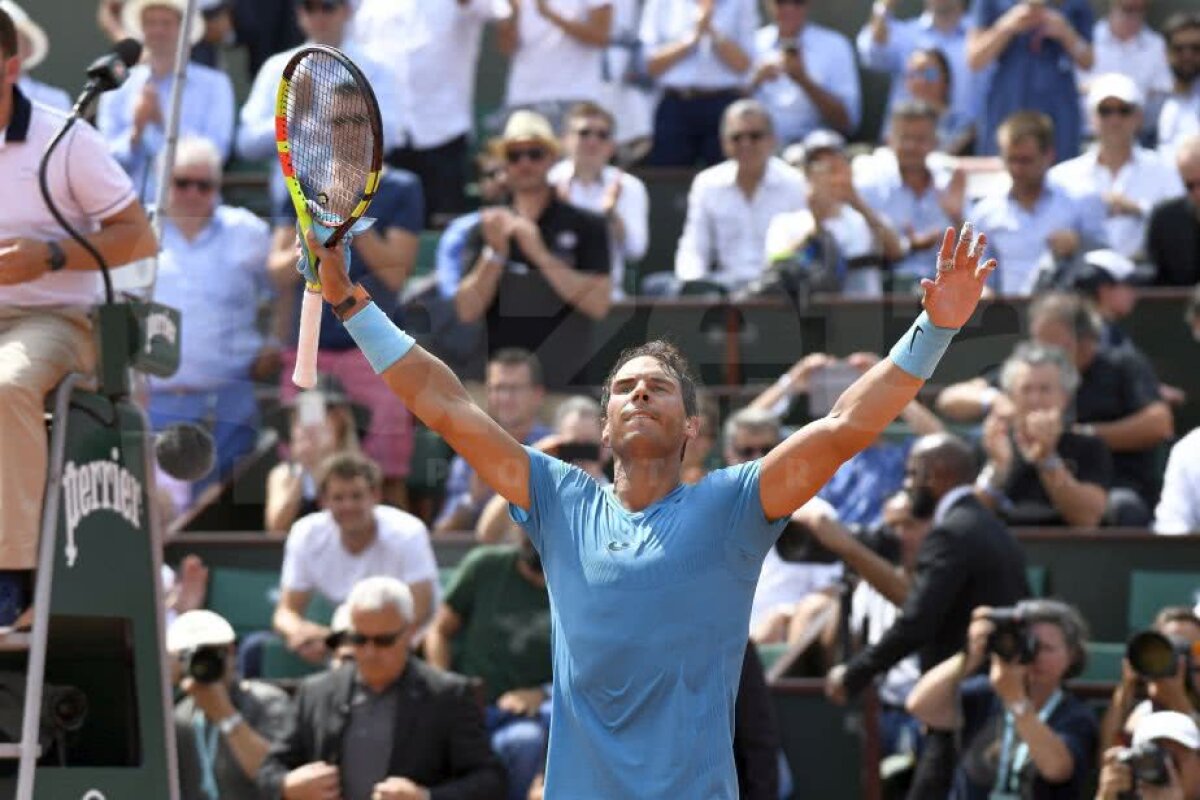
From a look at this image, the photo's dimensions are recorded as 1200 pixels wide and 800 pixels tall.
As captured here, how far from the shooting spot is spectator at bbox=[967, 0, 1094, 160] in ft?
43.5

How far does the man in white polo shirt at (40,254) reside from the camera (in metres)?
6.48

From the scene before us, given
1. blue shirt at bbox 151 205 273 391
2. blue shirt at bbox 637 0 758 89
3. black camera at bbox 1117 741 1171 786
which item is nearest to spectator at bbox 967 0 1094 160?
blue shirt at bbox 637 0 758 89

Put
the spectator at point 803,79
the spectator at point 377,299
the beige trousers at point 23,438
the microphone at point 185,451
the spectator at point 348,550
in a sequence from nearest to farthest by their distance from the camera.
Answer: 1. the beige trousers at point 23,438
2. the microphone at point 185,451
3. the spectator at point 348,550
4. the spectator at point 377,299
5. the spectator at point 803,79

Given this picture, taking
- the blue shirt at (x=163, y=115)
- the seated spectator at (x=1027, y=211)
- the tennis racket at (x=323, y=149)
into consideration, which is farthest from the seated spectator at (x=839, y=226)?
the tennis racket at (x=323, y=149)

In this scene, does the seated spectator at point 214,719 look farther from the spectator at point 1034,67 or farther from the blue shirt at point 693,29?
the spectator at point 1034,67

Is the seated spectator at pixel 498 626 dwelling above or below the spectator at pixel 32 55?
below

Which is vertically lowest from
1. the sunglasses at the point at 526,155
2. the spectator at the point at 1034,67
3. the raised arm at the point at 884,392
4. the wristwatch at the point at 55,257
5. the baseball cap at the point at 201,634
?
the baseball cap at the point at 201,634

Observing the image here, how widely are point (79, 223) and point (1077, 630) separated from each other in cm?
349

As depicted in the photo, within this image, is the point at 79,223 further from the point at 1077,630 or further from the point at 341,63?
the point at 1077,630

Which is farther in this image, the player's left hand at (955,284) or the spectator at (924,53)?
the spectator at (924,53)

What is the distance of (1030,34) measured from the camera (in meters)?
13.3

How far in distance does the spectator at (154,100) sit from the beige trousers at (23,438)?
5.38 metres

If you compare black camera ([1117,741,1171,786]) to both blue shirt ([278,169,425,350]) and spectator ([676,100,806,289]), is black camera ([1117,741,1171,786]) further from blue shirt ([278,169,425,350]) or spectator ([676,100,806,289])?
spectator ([676,100,806,289])

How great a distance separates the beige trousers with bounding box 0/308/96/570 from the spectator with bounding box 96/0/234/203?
5376 mm
